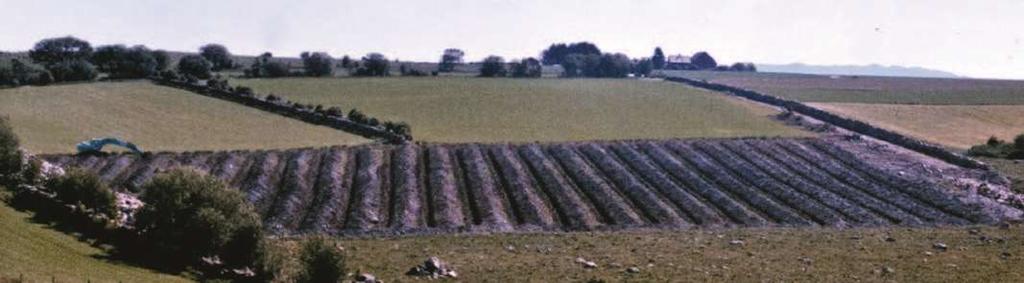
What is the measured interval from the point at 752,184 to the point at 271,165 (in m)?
35.5

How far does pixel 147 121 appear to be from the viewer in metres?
95.1

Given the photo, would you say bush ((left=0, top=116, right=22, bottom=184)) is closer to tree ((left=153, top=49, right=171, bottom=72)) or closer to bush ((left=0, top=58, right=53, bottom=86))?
bush ((left=0, top=58, right=53, bottom=86))

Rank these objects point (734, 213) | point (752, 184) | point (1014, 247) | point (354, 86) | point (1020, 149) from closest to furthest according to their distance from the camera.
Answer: point (1014, 247) < point (734, 213) < point (752, 184) < point (1020, 149) < point (354, 86)

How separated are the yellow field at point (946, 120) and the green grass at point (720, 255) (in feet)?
166

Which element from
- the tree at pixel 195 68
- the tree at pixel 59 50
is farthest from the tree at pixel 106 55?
the tree at pixel 195 68

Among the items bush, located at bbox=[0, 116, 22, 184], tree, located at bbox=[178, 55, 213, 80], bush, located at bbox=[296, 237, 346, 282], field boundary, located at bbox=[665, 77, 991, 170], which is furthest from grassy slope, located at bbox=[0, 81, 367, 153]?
field boundary, located at bbox=[665, 77, 991, 170]

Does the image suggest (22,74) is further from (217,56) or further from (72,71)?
(217,56)

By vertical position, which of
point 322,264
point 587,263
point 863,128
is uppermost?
point 322,264

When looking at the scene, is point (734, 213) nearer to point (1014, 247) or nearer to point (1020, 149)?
point (1014, 247)

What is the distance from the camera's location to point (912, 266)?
148 feet

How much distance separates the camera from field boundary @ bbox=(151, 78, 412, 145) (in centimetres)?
8862

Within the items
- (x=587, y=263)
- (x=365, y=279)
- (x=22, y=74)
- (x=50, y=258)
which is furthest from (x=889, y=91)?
(x=50, y=258)

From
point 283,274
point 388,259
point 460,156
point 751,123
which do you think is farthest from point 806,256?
point 751,123

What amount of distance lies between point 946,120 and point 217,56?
4732 inches
